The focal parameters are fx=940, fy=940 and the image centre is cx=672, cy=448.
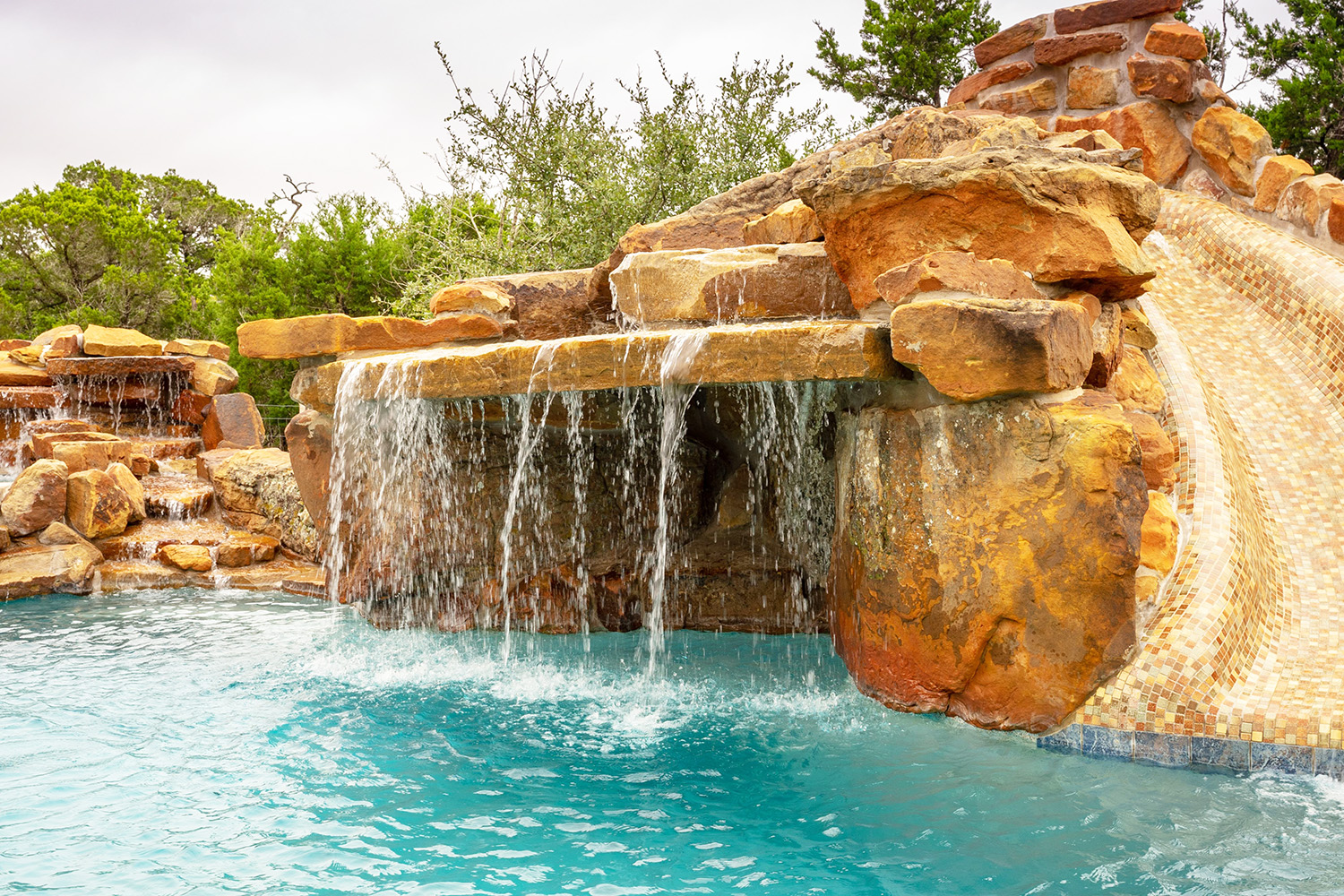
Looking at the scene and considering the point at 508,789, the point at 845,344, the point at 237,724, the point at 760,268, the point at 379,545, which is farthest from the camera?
the point at 379,545

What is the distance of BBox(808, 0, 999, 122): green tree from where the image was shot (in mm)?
13656

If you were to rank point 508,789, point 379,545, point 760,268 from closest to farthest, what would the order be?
point 508,789 → point 760,268 → point 379,545

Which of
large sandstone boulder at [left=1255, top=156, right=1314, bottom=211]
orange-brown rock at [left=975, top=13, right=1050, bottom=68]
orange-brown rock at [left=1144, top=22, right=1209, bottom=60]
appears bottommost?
large sandstone boulder at [left=1255, top=156, right=1314, bottom=211]

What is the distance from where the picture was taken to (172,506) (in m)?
8.69

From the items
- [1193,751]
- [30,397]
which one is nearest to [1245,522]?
[1193,751]

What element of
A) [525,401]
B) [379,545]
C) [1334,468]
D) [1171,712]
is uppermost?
[525,401]

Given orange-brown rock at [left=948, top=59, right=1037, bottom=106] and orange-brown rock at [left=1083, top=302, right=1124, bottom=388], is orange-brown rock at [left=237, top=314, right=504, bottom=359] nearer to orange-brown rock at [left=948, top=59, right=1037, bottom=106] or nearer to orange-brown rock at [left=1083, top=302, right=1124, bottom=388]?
orange-brown rock at [left=1083, top=302, right=1124, bottom=388]

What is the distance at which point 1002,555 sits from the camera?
3564 mm

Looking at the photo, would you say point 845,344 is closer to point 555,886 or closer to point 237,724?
point 555,886

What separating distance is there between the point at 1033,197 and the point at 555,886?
3.19 m

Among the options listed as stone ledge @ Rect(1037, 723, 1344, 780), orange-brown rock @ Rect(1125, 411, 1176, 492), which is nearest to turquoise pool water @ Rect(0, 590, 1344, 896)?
stone ledge @ Rect(1037, 723, 1344, 780)

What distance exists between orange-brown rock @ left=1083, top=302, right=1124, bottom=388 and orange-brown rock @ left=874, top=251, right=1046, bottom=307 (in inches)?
15.0

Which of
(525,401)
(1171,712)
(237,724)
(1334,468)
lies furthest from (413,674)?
(1334,468)

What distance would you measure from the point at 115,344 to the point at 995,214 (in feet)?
38.0
